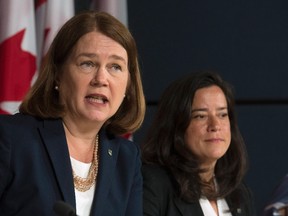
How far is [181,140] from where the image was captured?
2219 mm

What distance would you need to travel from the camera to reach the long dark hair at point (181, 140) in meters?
2.18

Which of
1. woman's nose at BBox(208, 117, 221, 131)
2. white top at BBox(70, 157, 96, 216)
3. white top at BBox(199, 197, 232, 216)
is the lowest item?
white top at BBox(199, 197, 232, 216)

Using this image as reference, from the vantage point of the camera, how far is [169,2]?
290 centimetres

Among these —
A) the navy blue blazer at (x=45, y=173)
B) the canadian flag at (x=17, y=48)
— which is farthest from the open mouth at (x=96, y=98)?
the canadian flag at (x=17, y=48)

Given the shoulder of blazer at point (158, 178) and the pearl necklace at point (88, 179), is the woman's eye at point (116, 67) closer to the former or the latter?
the pearl necklace at point (88, 179)

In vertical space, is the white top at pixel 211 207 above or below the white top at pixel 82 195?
below

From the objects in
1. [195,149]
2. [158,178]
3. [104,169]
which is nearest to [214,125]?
[195,149]

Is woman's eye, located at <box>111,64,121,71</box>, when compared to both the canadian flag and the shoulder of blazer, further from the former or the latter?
the canadian flag

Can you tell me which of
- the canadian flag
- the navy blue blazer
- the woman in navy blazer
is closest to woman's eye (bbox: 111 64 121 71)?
the woman in navy blazer

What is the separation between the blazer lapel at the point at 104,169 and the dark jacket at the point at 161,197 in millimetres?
360

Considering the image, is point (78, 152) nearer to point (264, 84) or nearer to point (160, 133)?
point (160, 133)

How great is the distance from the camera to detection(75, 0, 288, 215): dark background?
2.86m

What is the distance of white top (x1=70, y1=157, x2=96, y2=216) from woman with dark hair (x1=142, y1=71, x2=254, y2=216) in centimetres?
49

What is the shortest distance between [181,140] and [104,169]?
0.60 meters
